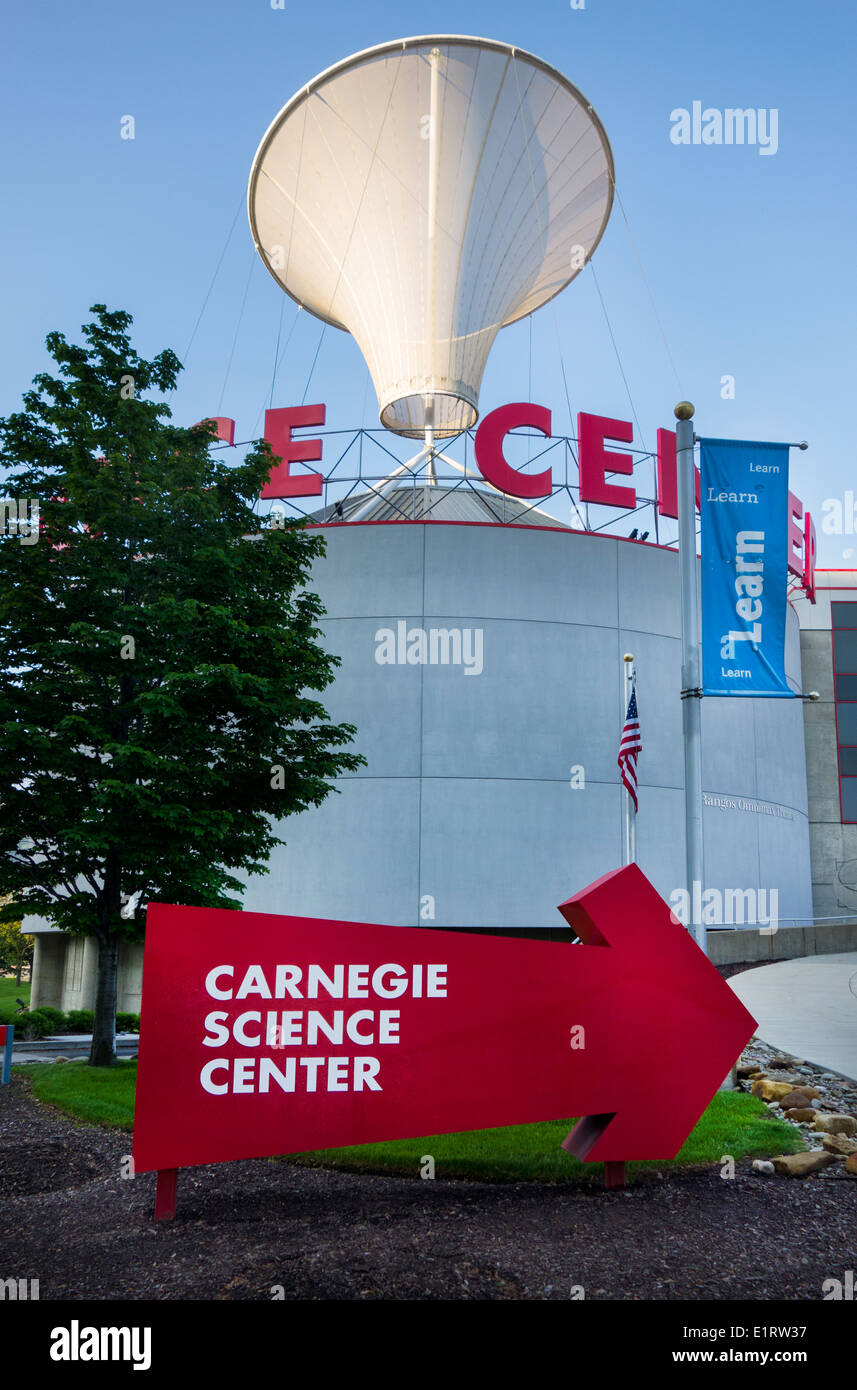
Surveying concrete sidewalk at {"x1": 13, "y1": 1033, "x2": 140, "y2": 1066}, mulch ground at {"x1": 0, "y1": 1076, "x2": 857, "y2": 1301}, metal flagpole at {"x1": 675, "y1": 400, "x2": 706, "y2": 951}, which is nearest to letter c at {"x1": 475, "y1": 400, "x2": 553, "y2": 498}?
metal flagpole at {"x1": 675, "y1": 400, "x2": 706, "y2": 951}

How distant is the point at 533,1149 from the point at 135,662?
377 inches

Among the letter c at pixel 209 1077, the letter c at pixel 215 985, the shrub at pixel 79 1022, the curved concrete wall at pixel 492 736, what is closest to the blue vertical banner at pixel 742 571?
the letter c at pixel 215 985

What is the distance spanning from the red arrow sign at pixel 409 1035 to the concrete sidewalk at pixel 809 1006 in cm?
481

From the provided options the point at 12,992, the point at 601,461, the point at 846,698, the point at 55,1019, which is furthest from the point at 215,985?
the point at 12,992

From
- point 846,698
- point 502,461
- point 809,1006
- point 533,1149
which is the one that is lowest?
point 533,1149

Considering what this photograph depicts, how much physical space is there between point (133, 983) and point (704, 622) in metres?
24.3

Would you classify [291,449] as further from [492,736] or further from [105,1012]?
[105,1012]

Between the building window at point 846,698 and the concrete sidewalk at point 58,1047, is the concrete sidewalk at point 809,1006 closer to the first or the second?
the concrete sidewalk at point 58,1047

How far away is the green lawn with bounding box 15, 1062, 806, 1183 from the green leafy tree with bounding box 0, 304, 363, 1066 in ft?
15.9

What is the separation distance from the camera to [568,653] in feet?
92.7

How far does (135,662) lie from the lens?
15336 mm

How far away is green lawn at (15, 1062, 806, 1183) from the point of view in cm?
862

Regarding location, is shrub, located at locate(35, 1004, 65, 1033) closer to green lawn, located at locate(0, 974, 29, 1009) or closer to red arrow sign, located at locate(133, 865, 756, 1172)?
red arrow sign, located at locate(133, 865, 756, 1172)

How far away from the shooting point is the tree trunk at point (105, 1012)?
53.5ft
